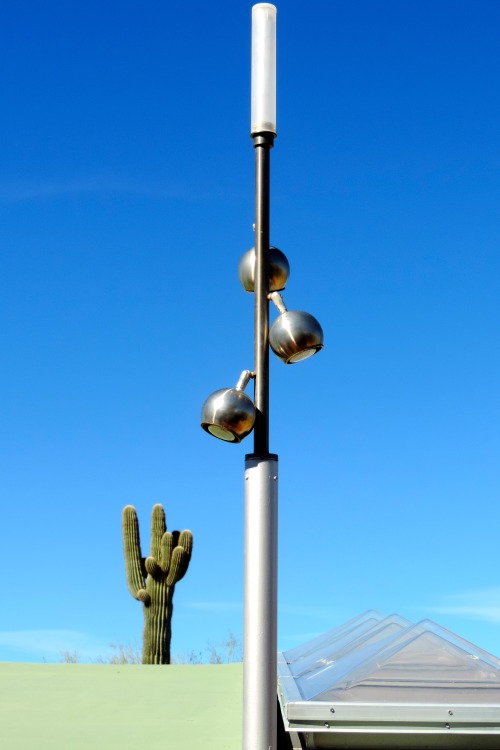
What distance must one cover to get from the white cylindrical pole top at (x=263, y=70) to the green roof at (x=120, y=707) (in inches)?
177

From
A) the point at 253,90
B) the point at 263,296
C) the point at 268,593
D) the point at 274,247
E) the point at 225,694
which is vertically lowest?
the point at 268,593

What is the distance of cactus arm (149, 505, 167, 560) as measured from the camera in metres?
15.3

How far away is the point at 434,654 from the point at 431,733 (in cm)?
91

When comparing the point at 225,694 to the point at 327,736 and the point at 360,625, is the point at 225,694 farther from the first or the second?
the point at 327,736

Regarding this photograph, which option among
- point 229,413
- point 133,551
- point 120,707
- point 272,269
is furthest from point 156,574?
point 229,413

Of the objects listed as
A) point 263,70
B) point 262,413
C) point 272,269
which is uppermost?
point 263,70

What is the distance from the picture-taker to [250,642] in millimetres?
5797

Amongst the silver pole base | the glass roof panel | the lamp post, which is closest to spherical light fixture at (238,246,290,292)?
the lamp post

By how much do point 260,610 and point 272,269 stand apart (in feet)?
6.83

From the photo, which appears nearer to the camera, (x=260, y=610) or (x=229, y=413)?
(x=260, y=610)

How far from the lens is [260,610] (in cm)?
580

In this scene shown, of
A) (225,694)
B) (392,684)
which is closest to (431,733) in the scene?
(392,684)

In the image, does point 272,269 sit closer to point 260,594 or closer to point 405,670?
point 260,594

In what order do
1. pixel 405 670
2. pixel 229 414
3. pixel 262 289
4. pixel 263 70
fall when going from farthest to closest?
pixel 405 670, pixel 263 70, pixel 262 289, pixel 229 414
